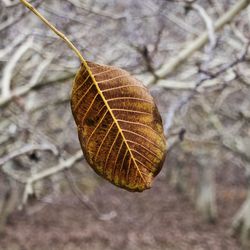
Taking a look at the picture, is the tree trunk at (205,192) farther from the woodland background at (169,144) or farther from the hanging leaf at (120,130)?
the hanging leaf at (120,130)

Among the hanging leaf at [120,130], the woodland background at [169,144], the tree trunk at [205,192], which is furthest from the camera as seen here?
the tree trunk at [205,192]

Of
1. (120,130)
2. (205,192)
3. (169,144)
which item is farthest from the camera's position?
(205,192)

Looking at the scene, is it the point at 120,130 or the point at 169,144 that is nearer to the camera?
the point at 120,130

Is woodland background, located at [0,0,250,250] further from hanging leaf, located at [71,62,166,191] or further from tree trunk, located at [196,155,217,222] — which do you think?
hanging leaf, located at [71,62,166,191]

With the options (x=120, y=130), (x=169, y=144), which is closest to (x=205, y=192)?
(x=169, y=144)

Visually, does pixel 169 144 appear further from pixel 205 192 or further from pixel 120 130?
pixel 205 192

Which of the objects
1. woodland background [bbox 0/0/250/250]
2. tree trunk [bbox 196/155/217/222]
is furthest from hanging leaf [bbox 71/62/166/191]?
tree trunk [bbox 196/155/217/222]

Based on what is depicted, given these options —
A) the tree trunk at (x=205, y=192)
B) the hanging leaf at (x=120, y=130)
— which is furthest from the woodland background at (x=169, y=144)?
the hanging leaf at (x=120, y=130)
